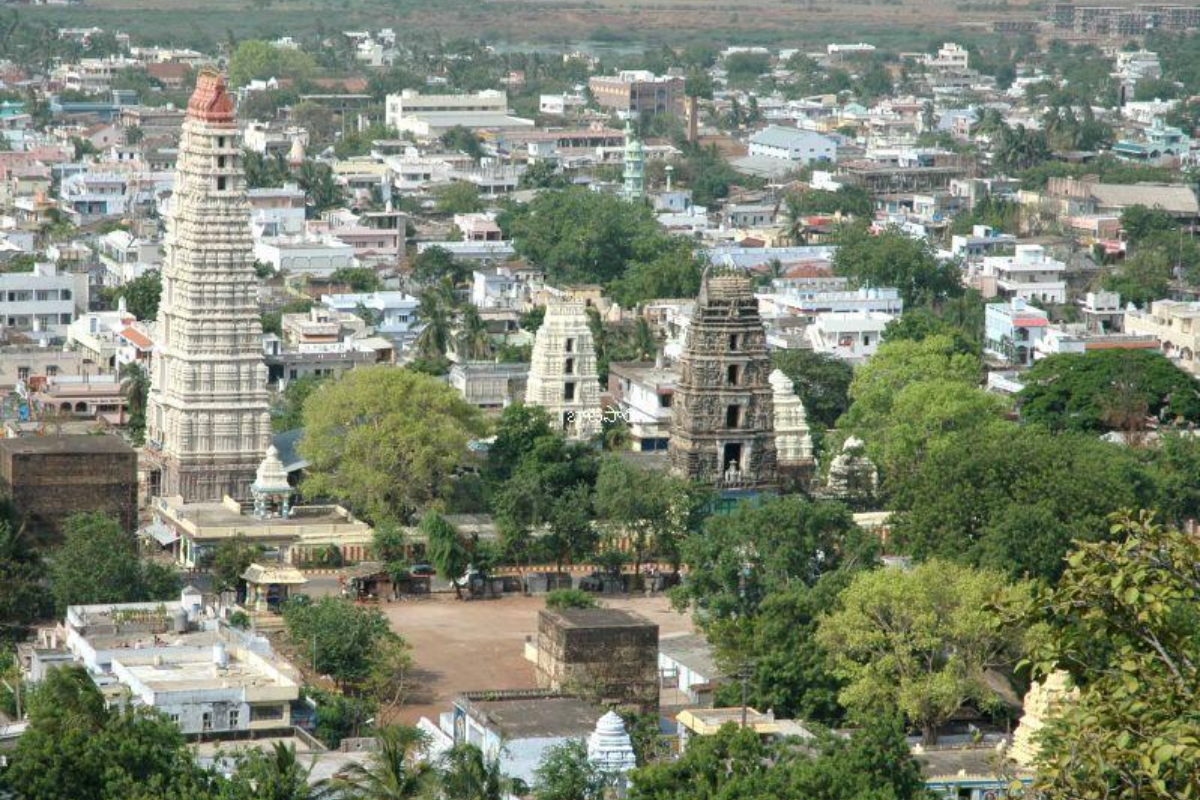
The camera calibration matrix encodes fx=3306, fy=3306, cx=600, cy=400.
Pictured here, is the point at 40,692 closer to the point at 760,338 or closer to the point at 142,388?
the point at 760,338

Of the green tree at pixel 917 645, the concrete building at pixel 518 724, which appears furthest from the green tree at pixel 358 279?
the concrete building at pixel 518 724

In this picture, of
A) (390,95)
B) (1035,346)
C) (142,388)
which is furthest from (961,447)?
(390,95)

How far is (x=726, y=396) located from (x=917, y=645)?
1614cm

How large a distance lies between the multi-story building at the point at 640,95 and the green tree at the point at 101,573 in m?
112

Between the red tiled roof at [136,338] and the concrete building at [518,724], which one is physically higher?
the concrete building at [518,724]

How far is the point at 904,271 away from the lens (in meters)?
96.6

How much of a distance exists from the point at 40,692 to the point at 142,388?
Answer: 106ft

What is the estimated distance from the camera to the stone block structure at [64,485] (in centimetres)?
5772

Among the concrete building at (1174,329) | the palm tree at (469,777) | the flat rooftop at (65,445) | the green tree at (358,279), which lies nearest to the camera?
the palm tree at (469,777)

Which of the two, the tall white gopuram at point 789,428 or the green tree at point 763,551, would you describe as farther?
the tall white gopuram at point 789,428

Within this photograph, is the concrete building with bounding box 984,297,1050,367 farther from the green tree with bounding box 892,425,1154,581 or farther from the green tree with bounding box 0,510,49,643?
the green tree with bounding box 0,510,49,643

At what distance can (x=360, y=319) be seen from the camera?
278 ft

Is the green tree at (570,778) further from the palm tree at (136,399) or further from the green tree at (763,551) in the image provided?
the palm tree at (136,399)

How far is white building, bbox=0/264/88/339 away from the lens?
8650cm
